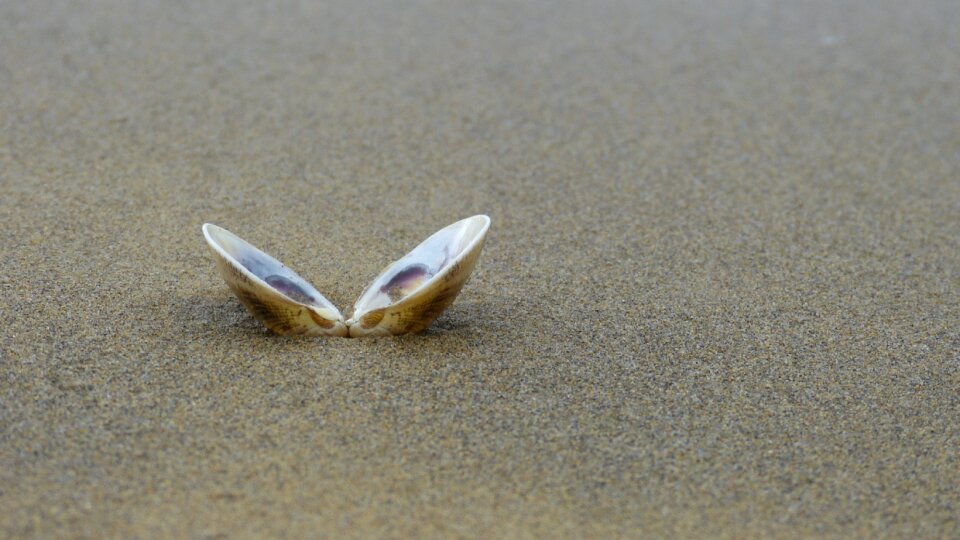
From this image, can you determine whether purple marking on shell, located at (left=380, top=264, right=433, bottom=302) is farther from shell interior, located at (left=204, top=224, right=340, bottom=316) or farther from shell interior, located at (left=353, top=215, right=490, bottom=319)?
shell interior, located at (left=204, top=224, right=340, bottom=316)

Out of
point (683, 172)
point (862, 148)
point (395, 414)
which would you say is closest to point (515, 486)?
point (395, 414)

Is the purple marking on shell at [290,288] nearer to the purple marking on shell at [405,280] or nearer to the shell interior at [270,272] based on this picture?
the shell interior at [270,272]

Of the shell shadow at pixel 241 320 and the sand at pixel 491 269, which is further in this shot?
the shell shadow at pixel 241 320

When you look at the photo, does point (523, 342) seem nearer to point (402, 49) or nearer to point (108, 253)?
point (108, 253)

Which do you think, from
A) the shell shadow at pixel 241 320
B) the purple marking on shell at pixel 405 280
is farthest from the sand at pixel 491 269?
the purple marking on shell at pixel 405 280

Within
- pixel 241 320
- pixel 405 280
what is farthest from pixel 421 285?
pixel 241 320

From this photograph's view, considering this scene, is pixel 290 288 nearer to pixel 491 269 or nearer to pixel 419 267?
pixel 419 267

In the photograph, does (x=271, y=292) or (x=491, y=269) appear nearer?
(x=271, y=292)
